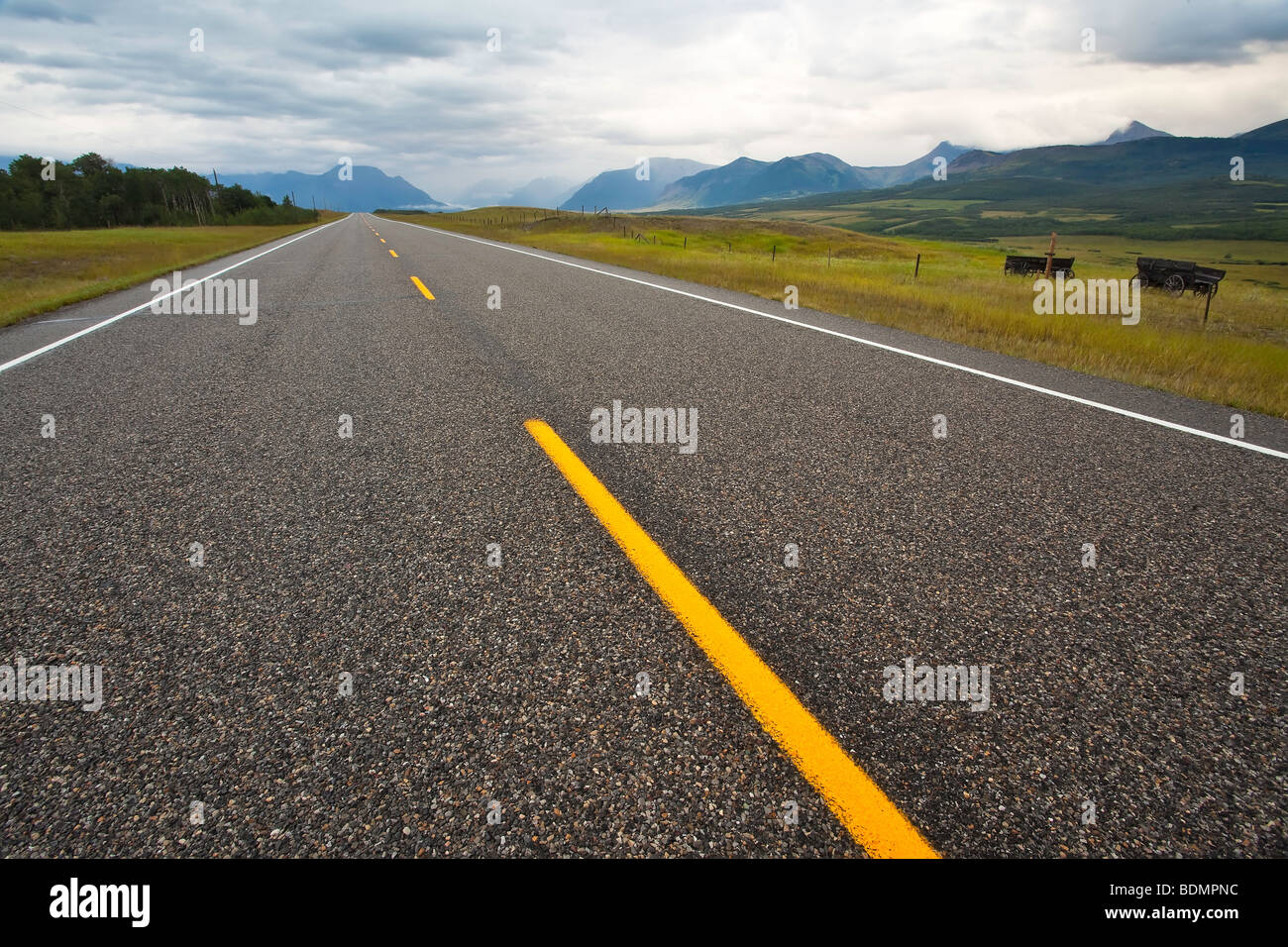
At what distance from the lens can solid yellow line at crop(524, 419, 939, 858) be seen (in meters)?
1.56

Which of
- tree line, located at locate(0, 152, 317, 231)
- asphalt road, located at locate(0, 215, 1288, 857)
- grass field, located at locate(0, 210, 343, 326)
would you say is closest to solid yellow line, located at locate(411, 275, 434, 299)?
grass field, located at locate(0, 210, 343, 326)

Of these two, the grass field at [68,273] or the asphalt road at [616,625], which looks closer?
the asphalt road at [616,625]

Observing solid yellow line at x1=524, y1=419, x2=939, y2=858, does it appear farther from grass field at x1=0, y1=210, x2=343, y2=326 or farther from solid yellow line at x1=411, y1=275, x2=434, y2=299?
grass field at x1=0, y1=210, x2=343, y2=326

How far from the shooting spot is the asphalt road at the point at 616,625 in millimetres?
1619

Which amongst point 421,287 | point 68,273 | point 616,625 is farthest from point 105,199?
point 616,625

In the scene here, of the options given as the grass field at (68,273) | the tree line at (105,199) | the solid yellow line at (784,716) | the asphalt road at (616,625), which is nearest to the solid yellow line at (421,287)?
the grass field at (68,273)

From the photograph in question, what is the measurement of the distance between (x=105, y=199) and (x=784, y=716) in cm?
11369

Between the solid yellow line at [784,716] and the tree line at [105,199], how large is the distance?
100 meters

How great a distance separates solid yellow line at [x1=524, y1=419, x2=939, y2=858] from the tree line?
3953 inches

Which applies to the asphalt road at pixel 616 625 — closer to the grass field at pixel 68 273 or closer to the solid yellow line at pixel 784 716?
the solid yellow line at pixel 784 716
